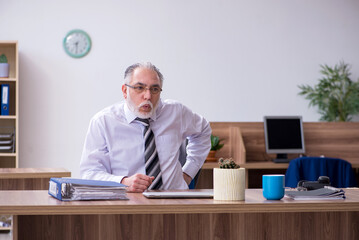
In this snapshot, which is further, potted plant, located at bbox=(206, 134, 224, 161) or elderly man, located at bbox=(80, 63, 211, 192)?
potted plant, located at bbox=(206, 134, 224, 161)

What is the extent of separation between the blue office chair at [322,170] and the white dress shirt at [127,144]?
165 centimetres

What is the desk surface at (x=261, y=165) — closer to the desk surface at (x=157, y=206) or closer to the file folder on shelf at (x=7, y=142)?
the file folder on shelf at (x=7, y=142)

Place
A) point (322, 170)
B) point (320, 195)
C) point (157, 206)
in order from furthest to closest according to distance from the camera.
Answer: point (322, 170)
point (320, 195)
point (157, 206)

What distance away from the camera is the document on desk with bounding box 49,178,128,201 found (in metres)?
1.79

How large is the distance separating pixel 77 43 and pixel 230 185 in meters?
4.26

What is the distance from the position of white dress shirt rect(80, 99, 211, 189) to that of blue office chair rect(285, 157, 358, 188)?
1645 mm

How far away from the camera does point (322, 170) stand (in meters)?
4.19

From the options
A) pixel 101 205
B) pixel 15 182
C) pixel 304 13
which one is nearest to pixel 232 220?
pixel 101 205

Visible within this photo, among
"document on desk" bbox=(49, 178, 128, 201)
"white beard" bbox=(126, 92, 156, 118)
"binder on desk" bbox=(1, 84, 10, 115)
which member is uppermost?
"binder on desk" bbox=(1, 84, 10, 115)

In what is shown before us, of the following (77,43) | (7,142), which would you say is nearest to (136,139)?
(7,142)

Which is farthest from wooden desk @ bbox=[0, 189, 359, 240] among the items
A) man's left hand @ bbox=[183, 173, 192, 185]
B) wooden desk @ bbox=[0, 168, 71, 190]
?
wooden desk @ bbox=[0, 168, 71, 190]

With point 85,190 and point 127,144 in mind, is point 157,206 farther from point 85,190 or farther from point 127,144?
point 127,144

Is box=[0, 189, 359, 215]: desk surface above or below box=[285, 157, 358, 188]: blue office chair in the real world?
above

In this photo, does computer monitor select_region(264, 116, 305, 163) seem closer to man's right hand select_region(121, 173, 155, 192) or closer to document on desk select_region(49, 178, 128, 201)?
man's right hand select_region(121, 173, 155, 192)
